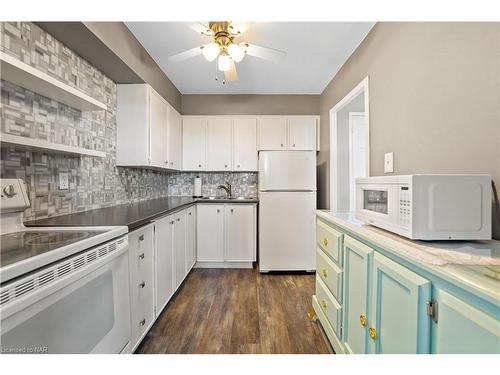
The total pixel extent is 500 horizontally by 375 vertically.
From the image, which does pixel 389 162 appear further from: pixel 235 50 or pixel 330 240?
pixel 235 50

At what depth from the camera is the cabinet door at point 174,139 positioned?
9.98ft

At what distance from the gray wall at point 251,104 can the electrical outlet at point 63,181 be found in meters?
2.24

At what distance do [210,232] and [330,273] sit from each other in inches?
77.5

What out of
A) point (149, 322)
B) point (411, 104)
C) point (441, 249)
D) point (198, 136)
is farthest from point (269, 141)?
point (441, 249)

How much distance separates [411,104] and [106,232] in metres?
1.94

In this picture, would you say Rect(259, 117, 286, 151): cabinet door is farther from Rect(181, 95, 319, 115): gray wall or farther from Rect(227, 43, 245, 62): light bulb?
Rect(227, 43, 245, 62): light bulb

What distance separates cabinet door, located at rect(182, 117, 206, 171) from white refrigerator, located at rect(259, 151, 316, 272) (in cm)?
103

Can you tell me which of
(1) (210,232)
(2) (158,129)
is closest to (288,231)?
(1) (210,232)

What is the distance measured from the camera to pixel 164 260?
2061 millimetres

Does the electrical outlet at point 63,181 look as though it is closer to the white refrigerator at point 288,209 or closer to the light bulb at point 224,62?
the light bulb at point 224,62

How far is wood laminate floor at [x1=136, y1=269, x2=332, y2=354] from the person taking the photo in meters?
1.69

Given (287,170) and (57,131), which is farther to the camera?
(287,170)

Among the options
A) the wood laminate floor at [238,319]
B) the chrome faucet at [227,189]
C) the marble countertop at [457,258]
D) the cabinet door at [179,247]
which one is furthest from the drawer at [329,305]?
the chrome faucet at [227,189]
